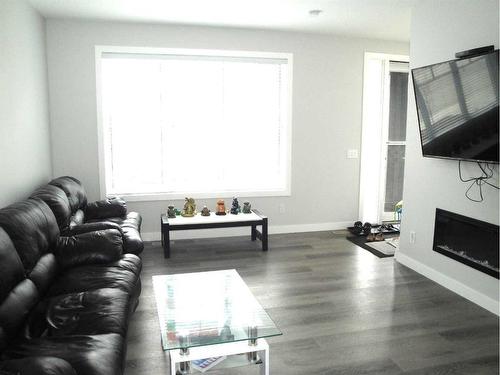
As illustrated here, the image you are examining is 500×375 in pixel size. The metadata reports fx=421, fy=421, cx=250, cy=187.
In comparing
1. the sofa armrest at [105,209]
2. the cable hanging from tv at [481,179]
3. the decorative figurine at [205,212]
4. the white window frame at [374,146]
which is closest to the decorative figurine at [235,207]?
the decorative figurine at [205,212]

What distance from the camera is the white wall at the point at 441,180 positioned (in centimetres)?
331

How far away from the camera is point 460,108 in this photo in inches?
127

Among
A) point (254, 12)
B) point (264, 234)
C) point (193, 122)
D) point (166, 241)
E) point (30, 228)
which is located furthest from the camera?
point (193, 122)

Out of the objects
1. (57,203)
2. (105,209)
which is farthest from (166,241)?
(57,203)

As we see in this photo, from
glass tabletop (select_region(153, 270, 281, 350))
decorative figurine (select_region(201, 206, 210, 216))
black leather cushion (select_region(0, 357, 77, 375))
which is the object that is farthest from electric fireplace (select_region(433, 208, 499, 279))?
black leather cushion (select_region(0, 357, 77, 375))

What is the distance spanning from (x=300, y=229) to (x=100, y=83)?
3.15 meters

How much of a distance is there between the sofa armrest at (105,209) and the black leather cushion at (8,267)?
6.80ft

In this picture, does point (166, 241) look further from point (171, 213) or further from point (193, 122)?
point (193, 122)

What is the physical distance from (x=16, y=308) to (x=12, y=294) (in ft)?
0.27

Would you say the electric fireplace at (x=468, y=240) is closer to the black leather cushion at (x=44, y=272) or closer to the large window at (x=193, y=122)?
the large window at (x=193, y=122)

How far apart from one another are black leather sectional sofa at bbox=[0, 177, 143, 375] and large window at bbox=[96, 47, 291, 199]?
5.42ft

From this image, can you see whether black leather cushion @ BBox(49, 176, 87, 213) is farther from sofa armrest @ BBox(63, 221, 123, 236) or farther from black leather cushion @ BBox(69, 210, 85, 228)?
sofa armrest @ BBox(63, 221, 123, 236)

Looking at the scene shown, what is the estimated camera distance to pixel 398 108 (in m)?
6.06

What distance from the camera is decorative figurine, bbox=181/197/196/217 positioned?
5000mm
